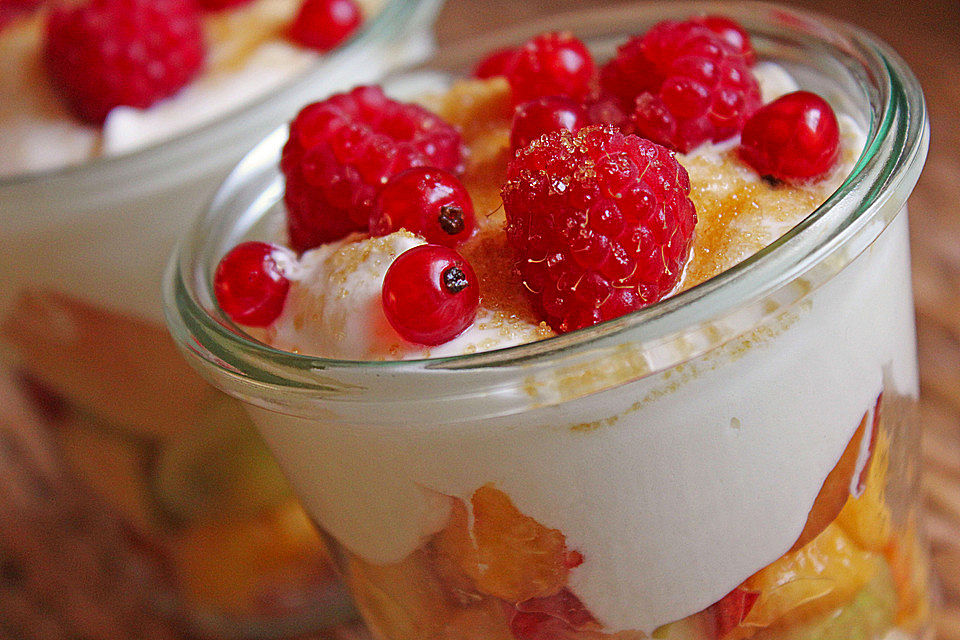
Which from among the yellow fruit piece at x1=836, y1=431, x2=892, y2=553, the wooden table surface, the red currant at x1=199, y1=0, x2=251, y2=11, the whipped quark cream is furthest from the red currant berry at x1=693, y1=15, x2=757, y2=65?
the red currant at x1=199, y1=0, x2=251, y2=11

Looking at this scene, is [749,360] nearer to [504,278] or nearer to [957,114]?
[504,278]

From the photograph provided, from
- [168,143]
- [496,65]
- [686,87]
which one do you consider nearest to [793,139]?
[686,87]

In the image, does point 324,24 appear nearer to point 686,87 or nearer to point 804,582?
point 686,87

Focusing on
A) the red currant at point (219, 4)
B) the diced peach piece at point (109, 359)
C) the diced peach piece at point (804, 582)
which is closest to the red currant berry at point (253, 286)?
the diced peach piece at point (804, 582)

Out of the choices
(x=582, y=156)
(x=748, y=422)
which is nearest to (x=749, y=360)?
(x=748, y=422)

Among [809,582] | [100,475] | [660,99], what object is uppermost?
[660,99]

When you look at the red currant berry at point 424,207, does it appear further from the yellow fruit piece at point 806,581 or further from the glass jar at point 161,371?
the glass jar at point 161,371
